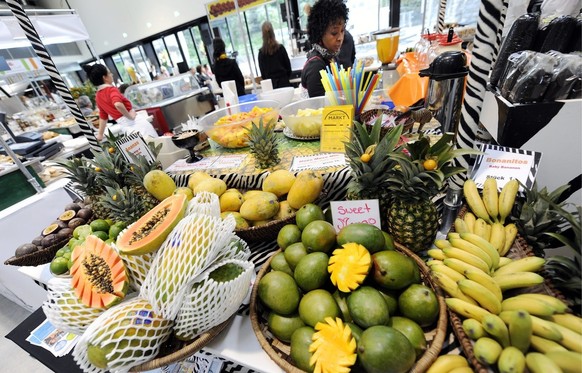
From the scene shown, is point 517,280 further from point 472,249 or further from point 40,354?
point 40,354

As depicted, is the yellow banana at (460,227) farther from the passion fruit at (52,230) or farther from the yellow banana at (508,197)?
the passion fruit at (52,230)

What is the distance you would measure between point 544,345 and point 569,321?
85 millimetres

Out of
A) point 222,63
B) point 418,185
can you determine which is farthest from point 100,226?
point 222,63

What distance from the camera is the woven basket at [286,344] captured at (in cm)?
56

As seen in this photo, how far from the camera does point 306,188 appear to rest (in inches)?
38.9

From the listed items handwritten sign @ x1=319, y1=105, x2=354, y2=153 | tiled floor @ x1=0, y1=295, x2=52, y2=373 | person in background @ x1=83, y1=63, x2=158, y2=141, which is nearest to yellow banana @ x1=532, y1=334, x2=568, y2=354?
handwritten sign @ x1=319, y1=105, x2=354, y2=153

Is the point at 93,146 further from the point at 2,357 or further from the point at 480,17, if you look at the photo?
the point at 2,357

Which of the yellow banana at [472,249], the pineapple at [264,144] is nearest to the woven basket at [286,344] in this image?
the yellow banana at [472,249]

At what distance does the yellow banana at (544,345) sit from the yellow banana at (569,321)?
53 millimetres

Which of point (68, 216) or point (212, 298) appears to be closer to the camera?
point (212, 298)

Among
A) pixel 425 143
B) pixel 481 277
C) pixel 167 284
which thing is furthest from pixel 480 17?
pixel 167 284

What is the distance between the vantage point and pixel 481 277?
606mm

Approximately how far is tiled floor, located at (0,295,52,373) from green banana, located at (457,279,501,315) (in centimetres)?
271

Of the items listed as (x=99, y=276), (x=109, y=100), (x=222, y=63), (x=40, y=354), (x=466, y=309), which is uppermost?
(x=222, y=63)
